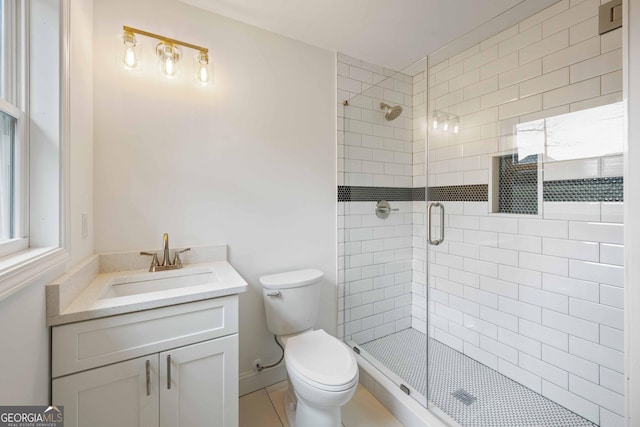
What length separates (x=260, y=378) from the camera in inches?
71.7

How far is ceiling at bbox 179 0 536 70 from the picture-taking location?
160cm

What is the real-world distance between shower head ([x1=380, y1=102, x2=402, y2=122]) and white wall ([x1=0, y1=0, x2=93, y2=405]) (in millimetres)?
1896

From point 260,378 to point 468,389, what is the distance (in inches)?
54.4

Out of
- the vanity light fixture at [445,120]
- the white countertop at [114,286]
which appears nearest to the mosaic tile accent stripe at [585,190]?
the vanity light fixture at [445,120]

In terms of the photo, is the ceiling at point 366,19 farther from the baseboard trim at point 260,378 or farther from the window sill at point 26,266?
the baseboard trim at point 260,378

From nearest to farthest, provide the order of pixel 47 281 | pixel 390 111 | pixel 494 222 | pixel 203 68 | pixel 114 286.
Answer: pixel 47 281, pixel 114 286, pixel 203 68, pixel 494 222, pixel 390 111

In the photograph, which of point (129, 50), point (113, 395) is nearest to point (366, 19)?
point (129, 50)

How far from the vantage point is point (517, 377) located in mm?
1796

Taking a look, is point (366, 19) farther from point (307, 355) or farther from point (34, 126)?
point (307, 355)

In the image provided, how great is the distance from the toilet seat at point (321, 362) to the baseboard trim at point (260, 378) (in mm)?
464

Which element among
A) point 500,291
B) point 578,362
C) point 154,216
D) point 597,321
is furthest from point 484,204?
point 154,216

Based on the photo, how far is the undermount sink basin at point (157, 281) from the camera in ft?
4.35

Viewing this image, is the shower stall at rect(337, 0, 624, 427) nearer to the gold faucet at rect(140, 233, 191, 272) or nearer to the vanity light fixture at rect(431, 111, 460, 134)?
the vanity light fixture at rect(431, 111, 460, 134)

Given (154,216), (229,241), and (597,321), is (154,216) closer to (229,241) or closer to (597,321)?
(229,241)
